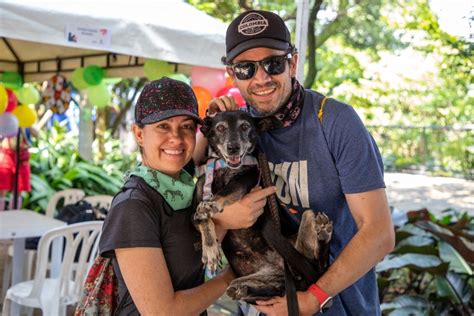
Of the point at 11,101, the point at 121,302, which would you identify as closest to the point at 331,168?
the point at 121,302

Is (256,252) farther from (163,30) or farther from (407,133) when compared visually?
(407,133)

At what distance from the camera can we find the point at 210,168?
2.25 meters

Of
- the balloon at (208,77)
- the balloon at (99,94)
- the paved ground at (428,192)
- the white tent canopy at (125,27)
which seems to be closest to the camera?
the white tent canopy at (125,27)

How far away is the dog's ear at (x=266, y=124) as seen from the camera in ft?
6.94

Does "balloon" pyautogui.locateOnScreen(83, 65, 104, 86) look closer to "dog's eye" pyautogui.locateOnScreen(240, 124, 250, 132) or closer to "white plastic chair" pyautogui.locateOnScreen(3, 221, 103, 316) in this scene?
"white plastic chair" pyautogui.locateOnScreen(3, 221, 103, 316)

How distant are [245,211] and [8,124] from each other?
197 inches

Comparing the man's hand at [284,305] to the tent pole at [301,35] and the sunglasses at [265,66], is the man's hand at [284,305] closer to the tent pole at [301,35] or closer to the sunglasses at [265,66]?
the sunglasses at [265,66]

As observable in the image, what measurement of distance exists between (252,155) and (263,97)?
0.82ft

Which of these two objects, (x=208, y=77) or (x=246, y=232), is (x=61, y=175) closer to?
(x=208, y=77)

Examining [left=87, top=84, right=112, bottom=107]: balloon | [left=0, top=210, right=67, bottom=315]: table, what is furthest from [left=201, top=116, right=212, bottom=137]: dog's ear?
[left=87, top=84, right=112, bottom=107]: balloon

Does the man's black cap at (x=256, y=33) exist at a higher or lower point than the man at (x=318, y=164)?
higher

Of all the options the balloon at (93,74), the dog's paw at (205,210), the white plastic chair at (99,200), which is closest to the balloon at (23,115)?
the balloon at (93,74)

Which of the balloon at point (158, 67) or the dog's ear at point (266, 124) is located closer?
the dog's ear at point (266, 124)

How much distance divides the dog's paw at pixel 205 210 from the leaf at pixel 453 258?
3065mm
